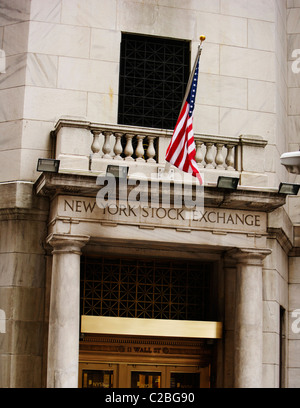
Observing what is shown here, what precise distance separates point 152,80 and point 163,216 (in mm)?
3723

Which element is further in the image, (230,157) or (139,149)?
(230,157)

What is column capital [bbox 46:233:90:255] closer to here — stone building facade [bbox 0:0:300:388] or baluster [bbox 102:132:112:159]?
stone building facade [bbox 0:0:300:388]

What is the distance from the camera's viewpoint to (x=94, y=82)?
18656 mm

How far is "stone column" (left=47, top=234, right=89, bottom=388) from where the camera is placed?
52.9 feet

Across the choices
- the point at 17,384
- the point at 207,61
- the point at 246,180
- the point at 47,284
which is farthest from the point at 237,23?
the point at 17,384

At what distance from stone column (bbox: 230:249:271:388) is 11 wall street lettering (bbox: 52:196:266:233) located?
0.61 meters

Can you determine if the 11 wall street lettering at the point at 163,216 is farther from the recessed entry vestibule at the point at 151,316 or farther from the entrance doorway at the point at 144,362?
the entrance doorway at the point at 144,362

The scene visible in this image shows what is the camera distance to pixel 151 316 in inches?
742

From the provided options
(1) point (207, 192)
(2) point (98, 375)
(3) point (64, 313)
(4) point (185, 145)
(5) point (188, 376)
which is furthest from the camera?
(5) point (188, 376)

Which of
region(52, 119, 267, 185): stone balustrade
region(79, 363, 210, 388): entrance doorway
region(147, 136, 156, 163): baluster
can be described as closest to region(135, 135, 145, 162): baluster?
region(52, 119, 267, 185): stone balustrade

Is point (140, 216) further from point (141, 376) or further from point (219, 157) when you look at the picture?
point (141, 376)

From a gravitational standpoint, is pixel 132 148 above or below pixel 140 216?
above

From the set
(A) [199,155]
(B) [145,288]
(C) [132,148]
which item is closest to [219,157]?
(A) [199,155]

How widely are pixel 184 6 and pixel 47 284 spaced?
7.16 m
